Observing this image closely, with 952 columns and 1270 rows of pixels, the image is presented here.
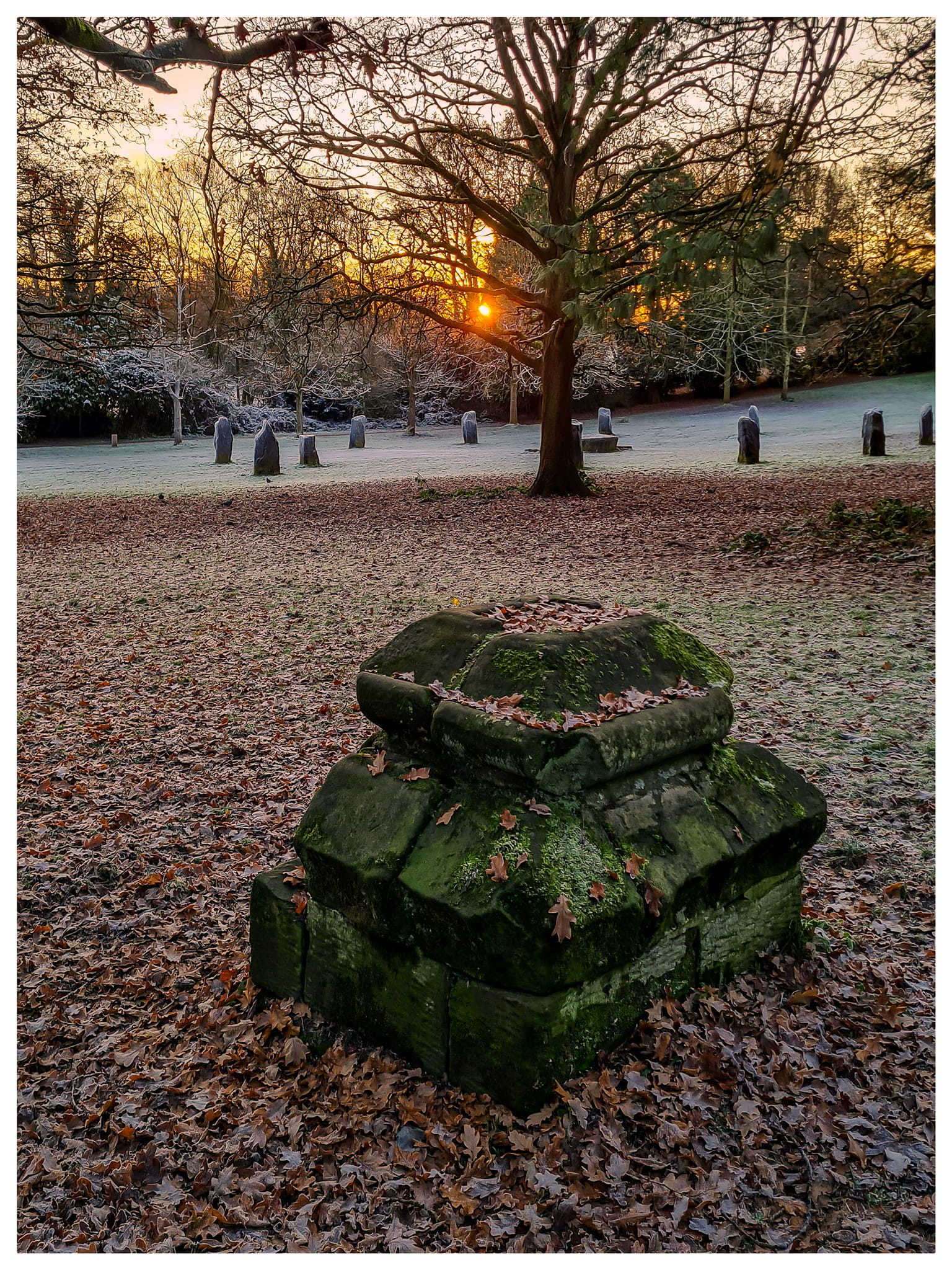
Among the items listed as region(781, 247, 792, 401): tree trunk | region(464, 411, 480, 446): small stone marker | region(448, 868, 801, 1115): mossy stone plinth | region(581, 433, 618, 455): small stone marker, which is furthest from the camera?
region(464, 411, 480, 446): small stone marker

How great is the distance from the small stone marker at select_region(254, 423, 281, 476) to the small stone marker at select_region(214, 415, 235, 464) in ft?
11.4

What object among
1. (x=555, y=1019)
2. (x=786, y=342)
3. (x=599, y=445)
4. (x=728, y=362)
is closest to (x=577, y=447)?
(x=599, y=445)

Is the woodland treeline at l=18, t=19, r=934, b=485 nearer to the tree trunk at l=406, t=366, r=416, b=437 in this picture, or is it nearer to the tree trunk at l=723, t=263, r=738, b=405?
the tree trunk at l=723, t=263, r=738, b=405

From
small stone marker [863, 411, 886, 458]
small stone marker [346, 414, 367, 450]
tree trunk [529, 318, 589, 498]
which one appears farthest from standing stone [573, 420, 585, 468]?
small stone marker [346, 414, 367, 450]

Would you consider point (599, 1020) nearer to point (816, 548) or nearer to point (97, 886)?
point (97, 886)

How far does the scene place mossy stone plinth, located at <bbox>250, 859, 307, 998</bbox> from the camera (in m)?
3.37

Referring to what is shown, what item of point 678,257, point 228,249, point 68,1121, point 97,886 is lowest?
point 68,1121

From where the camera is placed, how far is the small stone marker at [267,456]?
25.5 m

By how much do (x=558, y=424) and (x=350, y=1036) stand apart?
16.4m

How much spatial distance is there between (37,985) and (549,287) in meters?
16.2

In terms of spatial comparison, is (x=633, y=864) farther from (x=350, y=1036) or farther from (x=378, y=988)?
(x=350, y=1036)

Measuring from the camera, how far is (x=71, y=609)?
10.3 m

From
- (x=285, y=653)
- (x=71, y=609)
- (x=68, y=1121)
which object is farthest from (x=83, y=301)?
(x=68, y=1121)

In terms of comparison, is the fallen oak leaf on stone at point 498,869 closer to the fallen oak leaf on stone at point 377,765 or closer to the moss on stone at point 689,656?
the fallen oak leaf on stone at point 377,765
